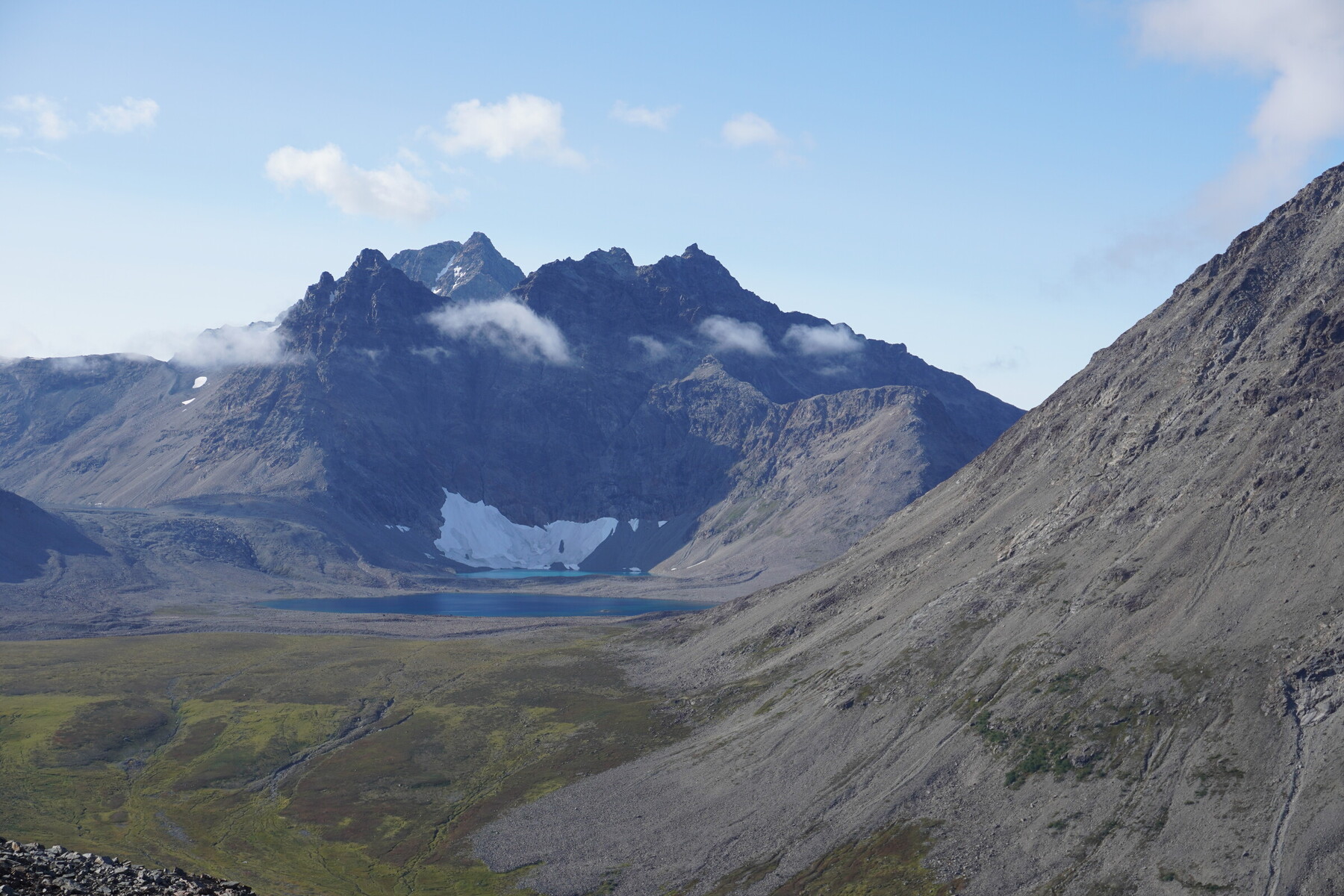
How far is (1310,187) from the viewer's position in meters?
158

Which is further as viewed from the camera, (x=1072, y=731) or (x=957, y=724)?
(x=957, y=724)

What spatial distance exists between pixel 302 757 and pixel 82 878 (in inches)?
4076

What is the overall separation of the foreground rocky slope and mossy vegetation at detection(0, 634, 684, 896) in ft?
31.2

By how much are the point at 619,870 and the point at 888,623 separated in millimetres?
61561

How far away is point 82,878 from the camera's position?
43.8 m

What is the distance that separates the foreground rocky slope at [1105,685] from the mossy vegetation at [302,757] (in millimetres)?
9508

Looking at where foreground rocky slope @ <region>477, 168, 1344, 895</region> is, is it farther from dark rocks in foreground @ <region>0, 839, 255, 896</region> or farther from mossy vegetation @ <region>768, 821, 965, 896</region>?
dark rocks in foreground @ <region>0, 839, 255, 896</region>

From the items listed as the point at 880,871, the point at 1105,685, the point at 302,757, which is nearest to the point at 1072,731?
the point at 1105,685

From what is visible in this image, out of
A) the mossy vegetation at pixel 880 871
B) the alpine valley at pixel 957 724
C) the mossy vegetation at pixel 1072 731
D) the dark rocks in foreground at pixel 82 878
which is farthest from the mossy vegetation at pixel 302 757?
the dark rocks in foreground at pixel 82 878

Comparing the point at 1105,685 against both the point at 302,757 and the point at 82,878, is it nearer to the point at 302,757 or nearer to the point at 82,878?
the point at 82,878

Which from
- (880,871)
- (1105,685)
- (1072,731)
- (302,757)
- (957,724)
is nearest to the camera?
(880,871)

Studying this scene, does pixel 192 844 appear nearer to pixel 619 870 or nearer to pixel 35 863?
pixel 619 870

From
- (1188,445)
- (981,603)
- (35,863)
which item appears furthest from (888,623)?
(35,863)

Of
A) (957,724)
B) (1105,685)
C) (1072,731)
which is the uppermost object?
(1105,685)
